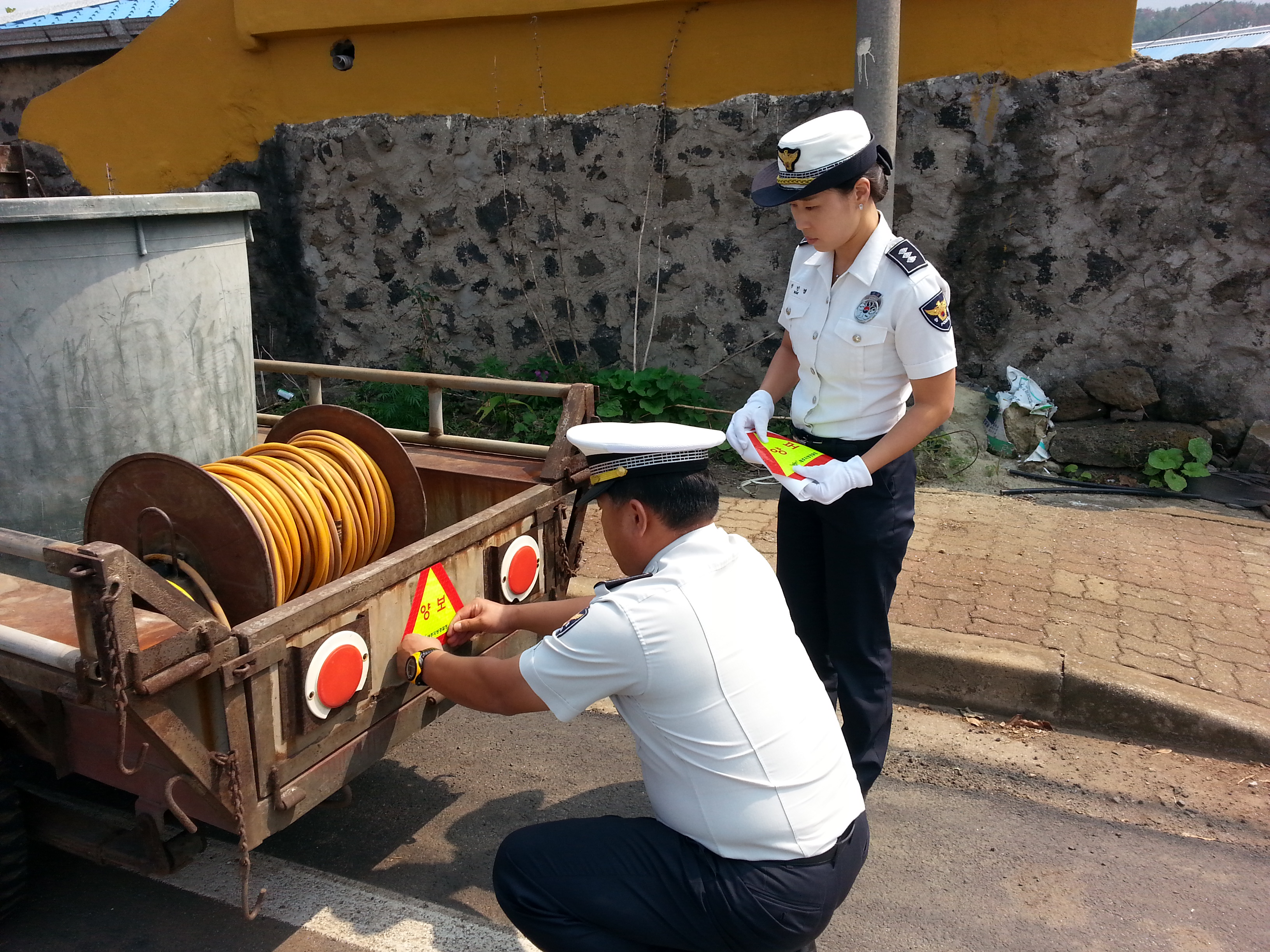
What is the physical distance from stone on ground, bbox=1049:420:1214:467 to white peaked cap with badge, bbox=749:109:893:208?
3.66m

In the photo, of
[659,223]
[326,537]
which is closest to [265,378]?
[659,223]

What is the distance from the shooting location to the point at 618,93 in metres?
6.57

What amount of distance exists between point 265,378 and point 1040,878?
22.4ft

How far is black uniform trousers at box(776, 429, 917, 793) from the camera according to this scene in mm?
3035

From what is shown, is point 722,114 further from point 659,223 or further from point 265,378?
point 265,378

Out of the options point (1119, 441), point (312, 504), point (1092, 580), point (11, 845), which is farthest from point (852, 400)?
point (1119, 441)

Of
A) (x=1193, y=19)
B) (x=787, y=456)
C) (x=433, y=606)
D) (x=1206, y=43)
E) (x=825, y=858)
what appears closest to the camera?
(x=825, y=858)

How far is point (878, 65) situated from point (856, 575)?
3.40 meters

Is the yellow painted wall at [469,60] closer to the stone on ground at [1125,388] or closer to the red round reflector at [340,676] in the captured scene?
the stone on ground at [1125,388]

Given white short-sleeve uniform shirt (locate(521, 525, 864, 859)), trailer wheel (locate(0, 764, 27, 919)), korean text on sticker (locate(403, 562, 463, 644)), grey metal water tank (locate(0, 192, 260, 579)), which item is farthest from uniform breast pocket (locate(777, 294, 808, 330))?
trailer wheel (locate(0, 764, 27, 919))

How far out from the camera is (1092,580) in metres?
4.65

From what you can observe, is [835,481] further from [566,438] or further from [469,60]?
[469,60]

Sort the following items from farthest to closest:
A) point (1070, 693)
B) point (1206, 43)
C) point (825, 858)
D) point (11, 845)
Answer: point (1206, 43) → point (1070, 693) → point (11, 845) → point (825, 858)

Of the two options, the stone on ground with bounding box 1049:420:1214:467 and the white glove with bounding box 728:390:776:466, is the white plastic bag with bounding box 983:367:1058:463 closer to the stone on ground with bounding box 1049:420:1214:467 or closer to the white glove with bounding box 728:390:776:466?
the stone on ground with bounding box 1049:420:1214:467
